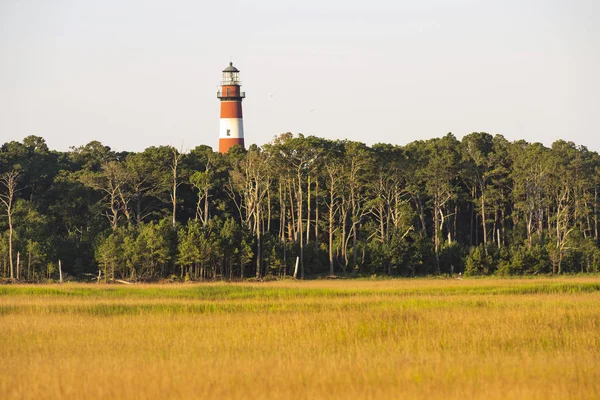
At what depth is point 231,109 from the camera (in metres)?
84.4

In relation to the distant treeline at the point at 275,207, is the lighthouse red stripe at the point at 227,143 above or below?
above

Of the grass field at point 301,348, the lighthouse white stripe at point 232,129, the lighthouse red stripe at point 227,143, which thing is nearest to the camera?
the grass field at point 301,348

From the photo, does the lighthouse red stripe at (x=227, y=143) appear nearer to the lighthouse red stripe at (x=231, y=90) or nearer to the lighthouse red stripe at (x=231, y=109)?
the lighthouse red stripe at (x=231, y=109)

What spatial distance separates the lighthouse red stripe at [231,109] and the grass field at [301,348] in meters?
47.5

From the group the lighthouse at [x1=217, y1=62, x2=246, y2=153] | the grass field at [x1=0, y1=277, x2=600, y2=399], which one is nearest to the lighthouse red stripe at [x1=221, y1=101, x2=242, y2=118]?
the lighthouse at [x1=217, y1=62, x2=246, y2=153]

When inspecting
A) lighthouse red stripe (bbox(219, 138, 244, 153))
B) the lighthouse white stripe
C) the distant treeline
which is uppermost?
the lighthouse white stripe

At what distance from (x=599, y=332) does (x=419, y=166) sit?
48.3 m

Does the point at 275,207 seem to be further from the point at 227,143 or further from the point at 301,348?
the point at 301,348

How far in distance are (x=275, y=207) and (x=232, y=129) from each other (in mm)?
13639

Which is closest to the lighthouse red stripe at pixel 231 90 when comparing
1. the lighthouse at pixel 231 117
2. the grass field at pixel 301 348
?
the lighthouse at pixel 231 117

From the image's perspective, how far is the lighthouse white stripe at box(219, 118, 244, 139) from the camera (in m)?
84.2

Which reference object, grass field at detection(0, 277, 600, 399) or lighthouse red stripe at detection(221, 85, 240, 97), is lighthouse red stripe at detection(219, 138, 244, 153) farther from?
grass field at detection(0, 277, 600, 399)

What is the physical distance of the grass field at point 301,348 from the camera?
16.6 meters

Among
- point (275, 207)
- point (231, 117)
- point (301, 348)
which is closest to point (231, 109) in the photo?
point (231, 117)
